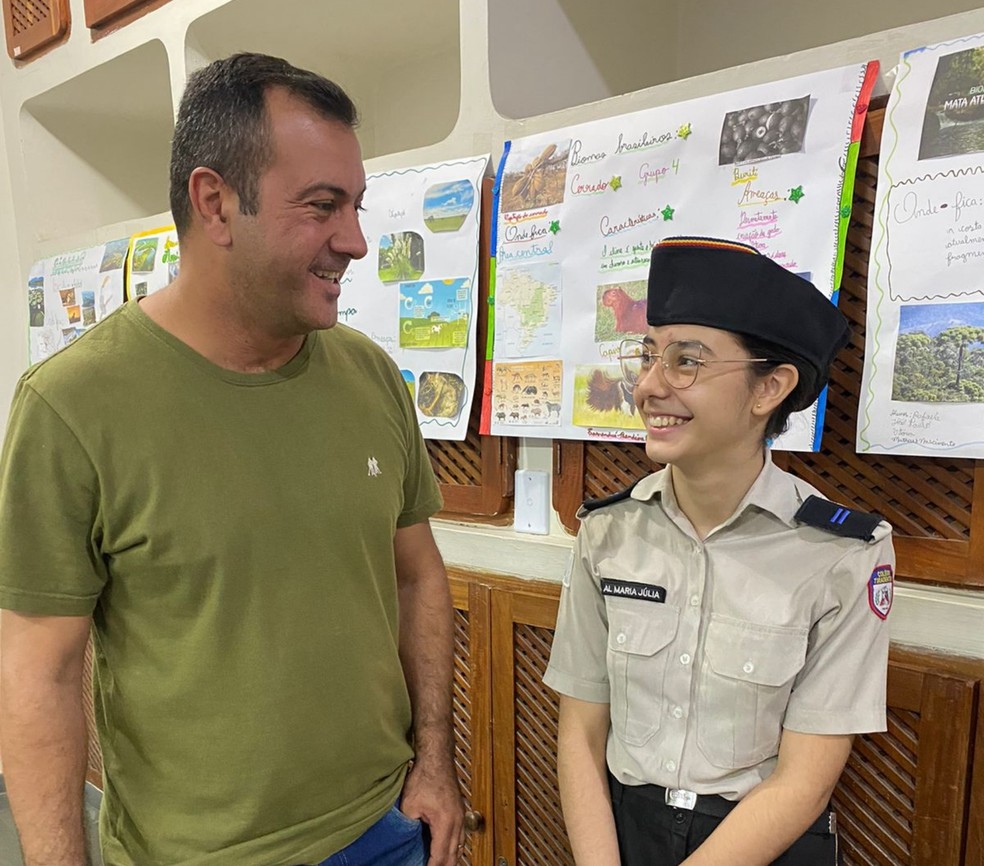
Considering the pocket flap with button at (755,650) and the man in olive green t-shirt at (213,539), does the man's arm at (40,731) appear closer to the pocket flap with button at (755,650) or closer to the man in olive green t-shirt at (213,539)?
the man in olive green t-shirt at (213,539)

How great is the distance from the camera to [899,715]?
1.14m

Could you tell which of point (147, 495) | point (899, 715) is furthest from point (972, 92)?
point (147, 495)

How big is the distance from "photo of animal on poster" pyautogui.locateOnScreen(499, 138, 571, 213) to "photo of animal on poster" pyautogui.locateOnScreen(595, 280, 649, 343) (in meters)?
0.21

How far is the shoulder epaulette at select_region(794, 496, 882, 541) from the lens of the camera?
0.95m

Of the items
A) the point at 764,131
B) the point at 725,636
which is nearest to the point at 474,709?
the point at 725,636

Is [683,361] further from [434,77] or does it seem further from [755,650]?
[434,77]

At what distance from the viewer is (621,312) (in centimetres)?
135

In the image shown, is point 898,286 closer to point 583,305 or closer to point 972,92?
point 972,92

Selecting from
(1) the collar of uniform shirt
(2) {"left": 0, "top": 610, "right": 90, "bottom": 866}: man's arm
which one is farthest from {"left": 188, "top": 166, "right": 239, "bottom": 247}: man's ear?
(1) the collar of uniform shirt

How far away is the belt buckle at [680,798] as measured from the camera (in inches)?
39.0

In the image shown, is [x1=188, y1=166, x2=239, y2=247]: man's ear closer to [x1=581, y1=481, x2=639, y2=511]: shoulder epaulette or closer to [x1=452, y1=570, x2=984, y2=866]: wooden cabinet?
[x1=581, y1=481, x2=639, y2=511]: shoulder epaulette

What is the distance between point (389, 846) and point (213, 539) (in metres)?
0.51

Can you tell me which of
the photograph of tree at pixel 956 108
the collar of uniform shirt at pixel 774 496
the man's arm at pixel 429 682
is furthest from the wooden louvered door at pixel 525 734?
the photograph of tree at pixel 956 108

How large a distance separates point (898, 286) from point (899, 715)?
0.65 meters
